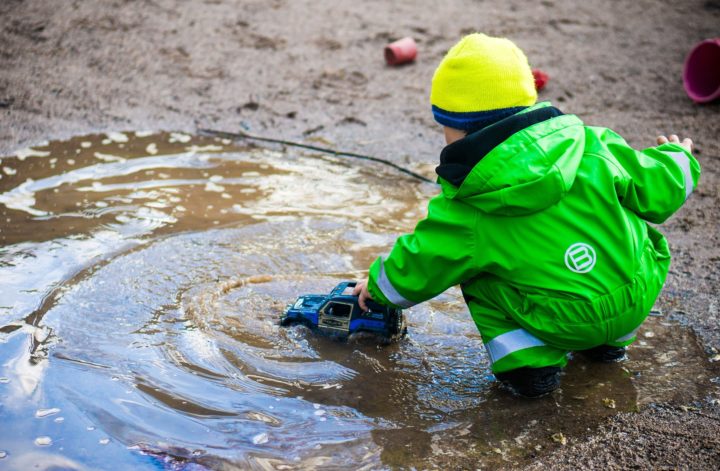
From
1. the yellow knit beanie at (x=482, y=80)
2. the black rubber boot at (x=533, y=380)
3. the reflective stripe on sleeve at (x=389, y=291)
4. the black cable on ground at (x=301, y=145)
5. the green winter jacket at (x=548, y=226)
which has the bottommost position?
the black cable on ground at (x=301, y=145)

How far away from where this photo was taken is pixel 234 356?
3.04 metres

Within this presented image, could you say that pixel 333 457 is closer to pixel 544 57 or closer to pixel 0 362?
pixel 0 362

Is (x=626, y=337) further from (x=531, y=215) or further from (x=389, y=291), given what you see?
(x=389, y=291)

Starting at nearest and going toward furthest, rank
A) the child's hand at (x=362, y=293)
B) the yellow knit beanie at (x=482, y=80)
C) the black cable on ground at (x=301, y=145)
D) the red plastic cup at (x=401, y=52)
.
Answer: the yellow knit beanie at (x=482, y=80) < the child's hand at (x=362, y=293) < the black cable on ground at (x=301, y=145) < the red plastic cup at (x=401, y=52)

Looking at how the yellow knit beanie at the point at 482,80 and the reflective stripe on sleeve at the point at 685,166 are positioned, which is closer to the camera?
the yellow knit beanie at the point at 482,80

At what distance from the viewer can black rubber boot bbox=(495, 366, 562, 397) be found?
271cm

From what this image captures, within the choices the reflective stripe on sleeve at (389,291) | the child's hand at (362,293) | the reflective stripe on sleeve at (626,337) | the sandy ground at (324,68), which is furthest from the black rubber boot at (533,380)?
the sandy ground at (324,68)

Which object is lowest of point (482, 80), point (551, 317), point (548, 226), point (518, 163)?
point (551, 317)

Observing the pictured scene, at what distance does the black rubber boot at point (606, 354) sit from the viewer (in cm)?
297

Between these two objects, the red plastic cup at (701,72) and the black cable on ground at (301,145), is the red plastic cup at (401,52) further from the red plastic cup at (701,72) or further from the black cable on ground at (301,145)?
the red plastic cup at (701,72)

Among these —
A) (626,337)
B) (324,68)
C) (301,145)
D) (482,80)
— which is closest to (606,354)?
(626,337)

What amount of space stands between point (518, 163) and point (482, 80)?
0.33m

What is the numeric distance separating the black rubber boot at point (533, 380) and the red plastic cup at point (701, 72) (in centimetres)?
366

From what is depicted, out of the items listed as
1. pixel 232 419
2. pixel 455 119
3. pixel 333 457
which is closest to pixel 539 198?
pixel 455 119
